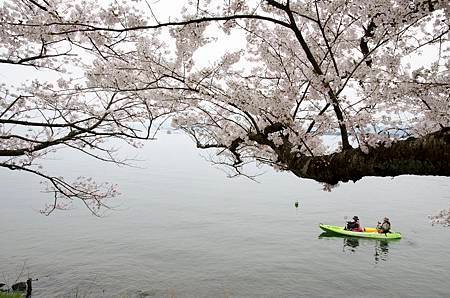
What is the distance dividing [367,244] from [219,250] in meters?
9.53

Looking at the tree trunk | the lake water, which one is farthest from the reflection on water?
the tree trunk

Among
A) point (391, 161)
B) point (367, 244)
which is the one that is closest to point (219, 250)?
point (367, 244)

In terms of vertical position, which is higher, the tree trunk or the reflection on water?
the tree trunk

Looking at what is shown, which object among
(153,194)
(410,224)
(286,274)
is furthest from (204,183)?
(286,274)

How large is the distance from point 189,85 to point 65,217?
29.6 m

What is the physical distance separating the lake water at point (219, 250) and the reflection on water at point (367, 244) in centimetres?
11

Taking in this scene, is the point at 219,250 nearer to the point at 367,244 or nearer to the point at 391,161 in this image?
the point at 367,244

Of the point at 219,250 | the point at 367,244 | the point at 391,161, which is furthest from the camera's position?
the point at 367,244

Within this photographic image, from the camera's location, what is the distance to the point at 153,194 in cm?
4466

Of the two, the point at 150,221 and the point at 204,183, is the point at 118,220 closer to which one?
the point at 150,221

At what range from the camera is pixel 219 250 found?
72.2 ft

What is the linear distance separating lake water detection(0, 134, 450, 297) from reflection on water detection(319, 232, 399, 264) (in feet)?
0.37

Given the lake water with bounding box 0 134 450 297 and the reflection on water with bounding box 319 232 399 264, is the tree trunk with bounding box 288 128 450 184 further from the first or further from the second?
the reflection on water with bounding box 319 232 399 264

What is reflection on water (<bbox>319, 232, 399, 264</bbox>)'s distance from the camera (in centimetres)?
2111
